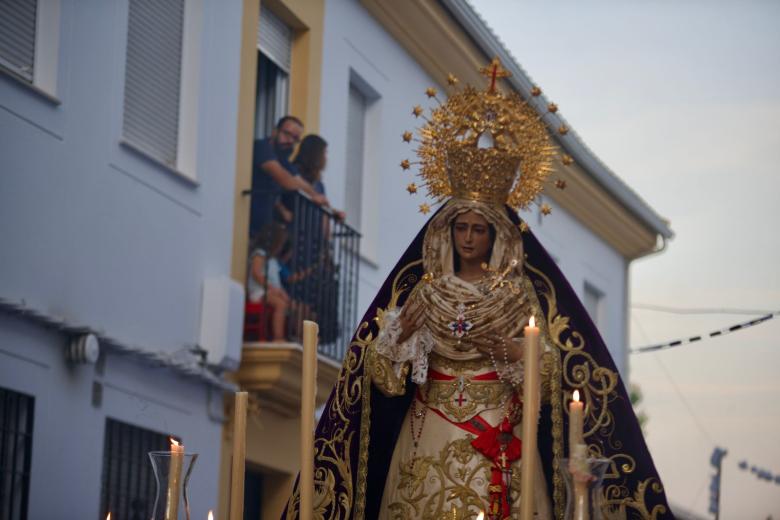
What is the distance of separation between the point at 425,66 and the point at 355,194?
197cm

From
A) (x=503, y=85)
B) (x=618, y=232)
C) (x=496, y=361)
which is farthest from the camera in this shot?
→ (x=618, y=232)

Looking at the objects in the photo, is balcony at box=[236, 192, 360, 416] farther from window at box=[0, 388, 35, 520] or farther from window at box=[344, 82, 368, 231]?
window at box=[0, 388, 35, 520]

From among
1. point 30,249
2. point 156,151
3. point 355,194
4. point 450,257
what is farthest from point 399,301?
point 355,194

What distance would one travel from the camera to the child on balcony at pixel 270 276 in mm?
11938

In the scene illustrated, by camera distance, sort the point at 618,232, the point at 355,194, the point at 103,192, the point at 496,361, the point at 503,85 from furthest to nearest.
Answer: the point at 618,232 → the point at 503,85 → the point at 355,194 → the point at 103,192 → the point at 496,361

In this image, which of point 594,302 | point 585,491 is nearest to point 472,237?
point 585,491

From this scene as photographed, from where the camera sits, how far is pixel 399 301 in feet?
20.1

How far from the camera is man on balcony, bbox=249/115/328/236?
40.1ft

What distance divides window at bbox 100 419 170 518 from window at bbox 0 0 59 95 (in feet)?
6.94

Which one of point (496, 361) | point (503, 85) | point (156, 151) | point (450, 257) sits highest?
point (503, 85)

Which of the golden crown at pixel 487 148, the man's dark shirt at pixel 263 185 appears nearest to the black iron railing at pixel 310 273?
the man's dark shirt at pixel 263 185

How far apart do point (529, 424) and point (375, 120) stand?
1118 cm

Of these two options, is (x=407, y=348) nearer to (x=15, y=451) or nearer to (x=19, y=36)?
(x=15, y=451)

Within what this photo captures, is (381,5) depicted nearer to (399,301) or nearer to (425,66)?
(425,66)
